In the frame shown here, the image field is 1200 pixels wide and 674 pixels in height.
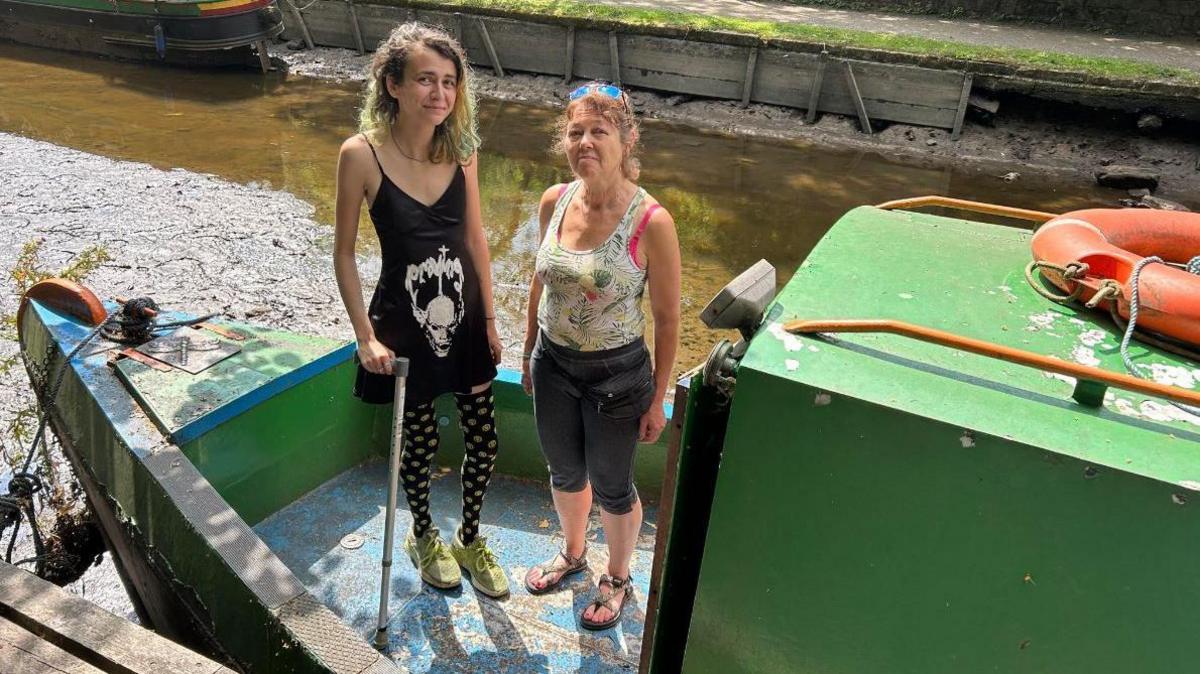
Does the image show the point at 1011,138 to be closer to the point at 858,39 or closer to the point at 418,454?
the point at 858,39

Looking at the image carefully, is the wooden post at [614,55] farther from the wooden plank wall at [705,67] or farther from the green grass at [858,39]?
the green grass at [858,39]

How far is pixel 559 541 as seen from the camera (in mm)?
3279

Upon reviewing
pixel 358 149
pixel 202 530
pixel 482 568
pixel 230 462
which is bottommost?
pixel 482 568

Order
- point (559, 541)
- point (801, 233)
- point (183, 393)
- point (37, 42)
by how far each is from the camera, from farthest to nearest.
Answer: point (37, 42)
point (801, 233)
point (559, 541)
point (183, 393)

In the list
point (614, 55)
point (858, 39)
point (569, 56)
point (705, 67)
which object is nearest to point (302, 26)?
point (569, 56)

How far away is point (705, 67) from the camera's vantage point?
1198cm

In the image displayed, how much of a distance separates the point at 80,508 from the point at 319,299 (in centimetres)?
250

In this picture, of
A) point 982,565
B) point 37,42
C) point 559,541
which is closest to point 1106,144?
point 559,541

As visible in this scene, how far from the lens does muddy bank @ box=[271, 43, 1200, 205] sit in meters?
10.5

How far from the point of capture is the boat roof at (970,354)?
1522 mm

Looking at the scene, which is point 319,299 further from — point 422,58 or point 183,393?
point 422,58

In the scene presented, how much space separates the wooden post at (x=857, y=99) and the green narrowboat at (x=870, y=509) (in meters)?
9.41

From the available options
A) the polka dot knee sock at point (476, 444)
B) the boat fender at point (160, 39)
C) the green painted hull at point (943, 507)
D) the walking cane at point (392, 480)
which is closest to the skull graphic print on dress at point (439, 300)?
the walking cane at point (392, 480)

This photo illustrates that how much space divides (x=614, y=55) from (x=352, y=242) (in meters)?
10.5
